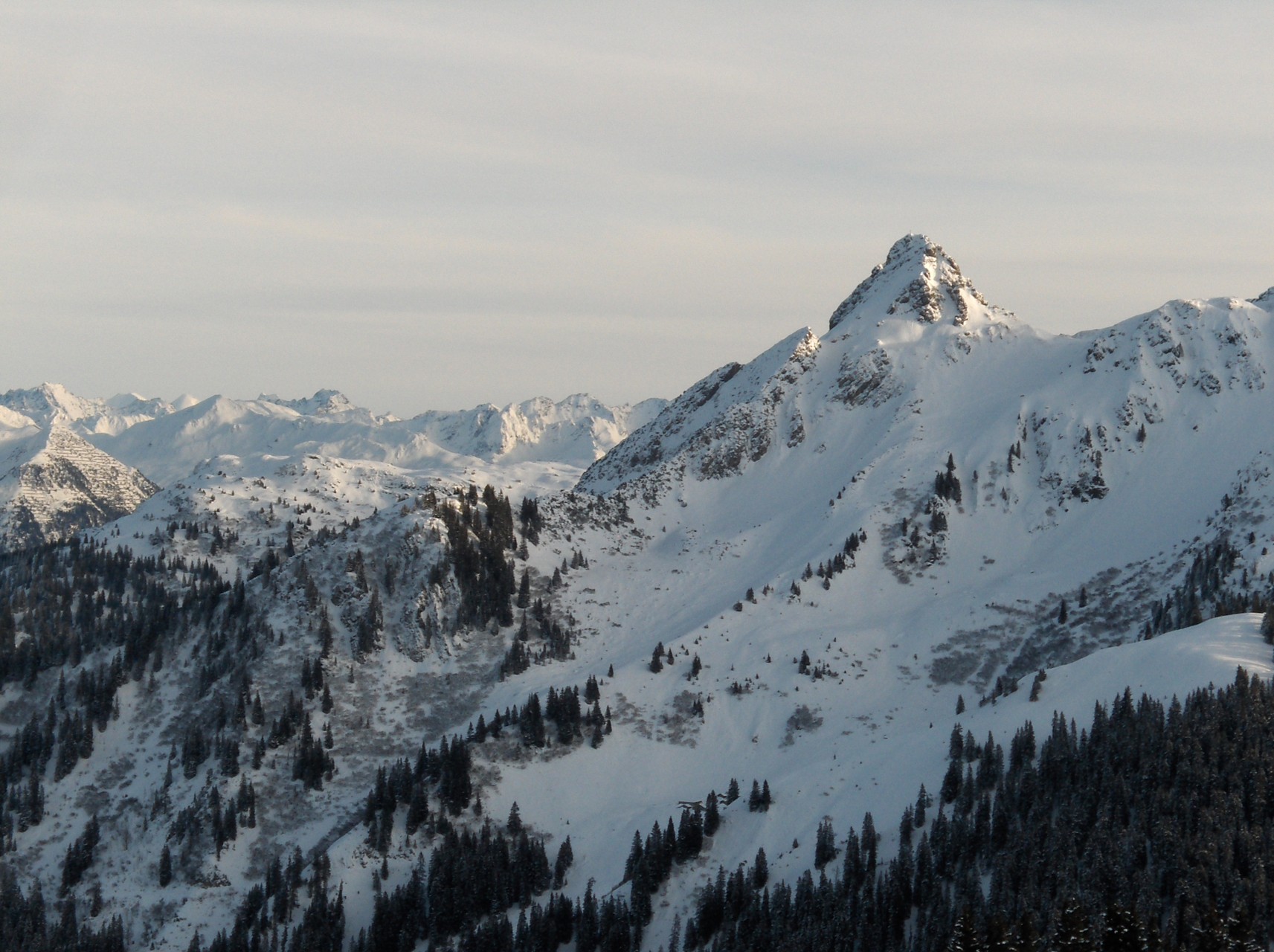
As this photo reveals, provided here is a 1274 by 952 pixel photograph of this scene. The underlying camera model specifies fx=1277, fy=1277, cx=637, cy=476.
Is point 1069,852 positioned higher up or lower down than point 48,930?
higher up

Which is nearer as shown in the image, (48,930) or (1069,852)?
(1069,852)

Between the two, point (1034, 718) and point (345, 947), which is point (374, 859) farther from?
point (1034, 718)

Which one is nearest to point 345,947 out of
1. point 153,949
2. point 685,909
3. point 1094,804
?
point 153,949

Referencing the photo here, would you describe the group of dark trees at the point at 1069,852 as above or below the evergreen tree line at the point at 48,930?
above

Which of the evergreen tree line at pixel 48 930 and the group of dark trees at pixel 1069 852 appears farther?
the evergreen tree line at pixel 48 930

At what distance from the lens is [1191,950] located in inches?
5305

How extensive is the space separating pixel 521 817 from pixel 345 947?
3267 centimetres

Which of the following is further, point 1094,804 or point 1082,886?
point 1094,804

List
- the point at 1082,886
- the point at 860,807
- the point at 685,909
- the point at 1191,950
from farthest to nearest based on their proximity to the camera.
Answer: the point at 860,807
the point at 685,909
the point at 1082,886
the point at 1191,950

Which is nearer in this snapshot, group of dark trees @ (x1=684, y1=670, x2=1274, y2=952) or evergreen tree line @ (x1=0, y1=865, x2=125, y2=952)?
group of dark trees @ (x1=684, y1=670, x2=1274, y2=952)

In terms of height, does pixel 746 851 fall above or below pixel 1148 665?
below

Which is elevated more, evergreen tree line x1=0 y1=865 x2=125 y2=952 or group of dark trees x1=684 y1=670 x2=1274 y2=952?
group of dark trees x1=684 y1=670 x2=1274 y2=952

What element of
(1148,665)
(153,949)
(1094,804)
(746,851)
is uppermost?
(1148,665)

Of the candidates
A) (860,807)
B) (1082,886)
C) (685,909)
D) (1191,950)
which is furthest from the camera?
(860,807)
